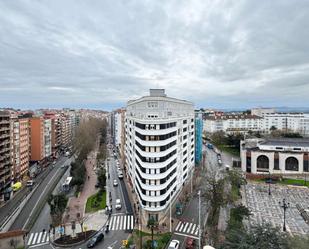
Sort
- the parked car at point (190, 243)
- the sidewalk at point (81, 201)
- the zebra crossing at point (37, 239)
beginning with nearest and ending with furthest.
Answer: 1. the parked car at point (190, 243)
2. the zebra crossing at point (37, 239)
3. the sidewalk at point (81, 201)

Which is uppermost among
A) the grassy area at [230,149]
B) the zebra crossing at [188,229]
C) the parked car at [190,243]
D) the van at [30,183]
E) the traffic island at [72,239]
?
the grassy area at [230,149]

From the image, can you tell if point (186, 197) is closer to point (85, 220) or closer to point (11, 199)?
point (85, 220)

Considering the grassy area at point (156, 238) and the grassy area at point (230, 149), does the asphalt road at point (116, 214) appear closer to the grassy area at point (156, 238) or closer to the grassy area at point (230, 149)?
the grassy area at point (156, 238)

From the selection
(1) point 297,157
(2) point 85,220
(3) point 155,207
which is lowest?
(2) point 85,220

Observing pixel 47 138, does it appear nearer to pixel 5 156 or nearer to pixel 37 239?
pixel 5 156

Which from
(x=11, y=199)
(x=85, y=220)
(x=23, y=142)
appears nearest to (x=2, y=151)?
(x=11, y=199)

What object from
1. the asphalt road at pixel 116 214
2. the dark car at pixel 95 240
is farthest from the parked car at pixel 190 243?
the dark car at pixel 95 240

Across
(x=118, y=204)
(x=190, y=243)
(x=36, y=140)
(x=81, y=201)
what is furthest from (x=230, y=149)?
(x=190, y=243)
